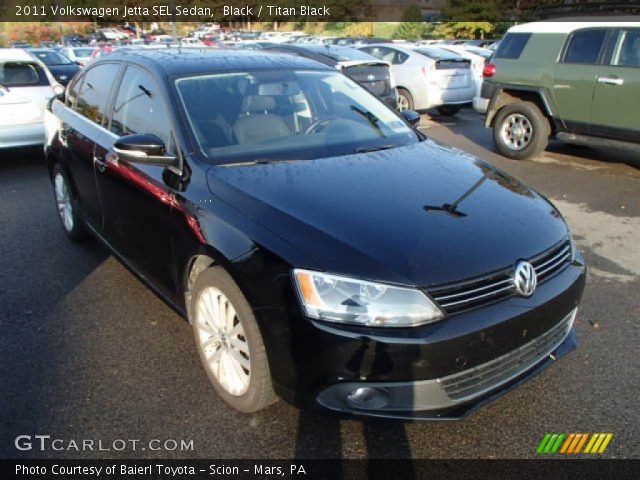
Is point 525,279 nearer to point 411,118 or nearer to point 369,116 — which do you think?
point 369,116

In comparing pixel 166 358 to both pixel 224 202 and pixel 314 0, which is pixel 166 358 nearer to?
pixel 224 202

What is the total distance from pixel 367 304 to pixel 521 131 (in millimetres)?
6974

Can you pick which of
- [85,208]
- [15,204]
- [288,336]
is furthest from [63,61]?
[288,336]

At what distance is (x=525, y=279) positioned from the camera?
2.40 metres

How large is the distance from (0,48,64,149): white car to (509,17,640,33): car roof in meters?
6.73

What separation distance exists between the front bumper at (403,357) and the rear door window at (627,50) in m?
5.89

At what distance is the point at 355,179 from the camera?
2898 millimetres

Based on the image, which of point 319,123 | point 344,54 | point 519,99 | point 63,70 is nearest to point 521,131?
point 519,99

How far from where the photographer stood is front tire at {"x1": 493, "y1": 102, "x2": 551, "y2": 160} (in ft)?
26.2

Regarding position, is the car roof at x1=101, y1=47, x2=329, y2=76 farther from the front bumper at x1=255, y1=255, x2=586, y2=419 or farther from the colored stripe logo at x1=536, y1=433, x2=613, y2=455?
the colored stripe logo at x1=536, y1=433, x2=613, y2=455

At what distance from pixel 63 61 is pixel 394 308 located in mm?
15086

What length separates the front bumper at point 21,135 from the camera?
7496 mm

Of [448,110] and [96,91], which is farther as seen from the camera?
[448,110]

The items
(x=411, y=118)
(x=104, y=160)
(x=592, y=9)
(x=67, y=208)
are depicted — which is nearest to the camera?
(x=104, y=160)
